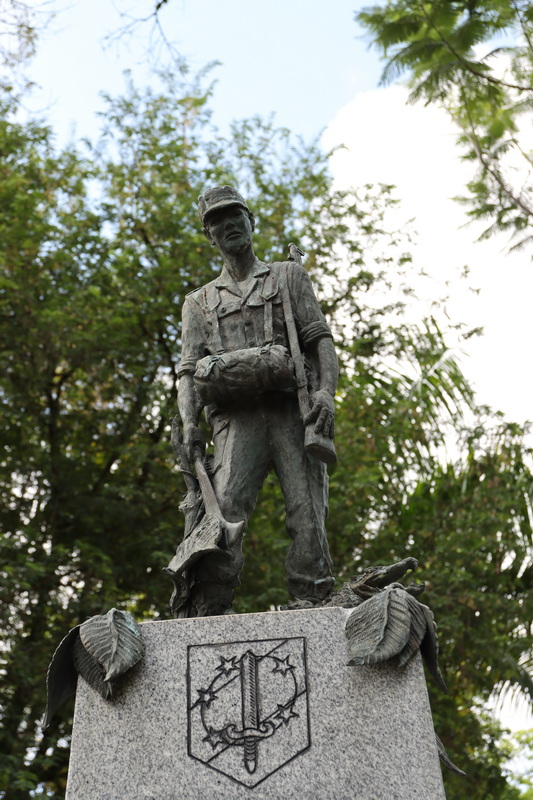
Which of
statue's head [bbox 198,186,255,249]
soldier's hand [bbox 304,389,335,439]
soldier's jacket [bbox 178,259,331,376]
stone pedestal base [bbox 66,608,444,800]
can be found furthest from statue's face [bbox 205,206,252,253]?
stone pedestal base [bbox 66,608,444,800]

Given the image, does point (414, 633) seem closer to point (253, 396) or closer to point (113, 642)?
point (113, 642)

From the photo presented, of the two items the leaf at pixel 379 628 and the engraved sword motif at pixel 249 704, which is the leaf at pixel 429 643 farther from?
the engraved sword motif at pixel 249 704

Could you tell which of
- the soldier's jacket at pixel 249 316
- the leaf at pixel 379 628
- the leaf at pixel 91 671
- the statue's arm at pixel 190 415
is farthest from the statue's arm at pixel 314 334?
the leaf at pixel 91 671

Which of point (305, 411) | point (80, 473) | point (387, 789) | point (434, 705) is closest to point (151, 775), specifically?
point (387, 789)

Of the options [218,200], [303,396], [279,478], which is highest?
[218,200]

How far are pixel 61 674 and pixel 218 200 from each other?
2589 millimetres

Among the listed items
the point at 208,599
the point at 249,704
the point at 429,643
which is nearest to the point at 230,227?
the point at 208,599

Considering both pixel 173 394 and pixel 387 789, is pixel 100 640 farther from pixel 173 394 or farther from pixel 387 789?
pixel 173 394

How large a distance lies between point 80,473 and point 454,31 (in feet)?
21.3

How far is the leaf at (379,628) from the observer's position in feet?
13.3

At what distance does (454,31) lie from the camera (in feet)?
31.8

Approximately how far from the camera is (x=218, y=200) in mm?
5395

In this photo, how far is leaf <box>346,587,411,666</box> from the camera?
404 cm

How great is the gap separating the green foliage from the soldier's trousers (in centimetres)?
513
